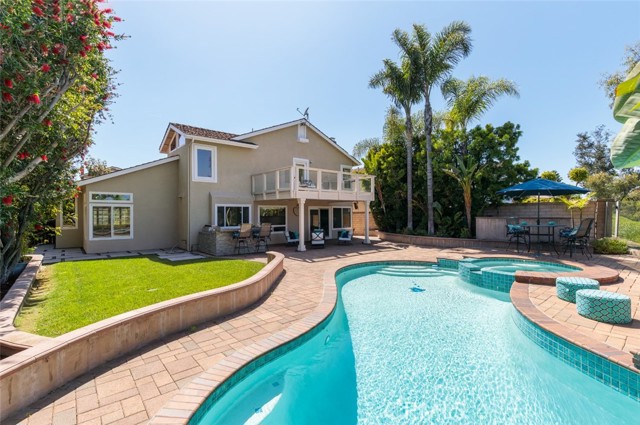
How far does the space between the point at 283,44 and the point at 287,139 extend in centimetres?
550

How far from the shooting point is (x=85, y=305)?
5.38 m

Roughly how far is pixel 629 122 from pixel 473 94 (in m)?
17.3

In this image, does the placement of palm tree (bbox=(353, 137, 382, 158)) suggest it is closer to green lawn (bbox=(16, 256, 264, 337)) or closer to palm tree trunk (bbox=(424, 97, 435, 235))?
palm tree trunk (bbox=(424, 97, 435, 235))

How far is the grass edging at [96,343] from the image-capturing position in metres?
2.94

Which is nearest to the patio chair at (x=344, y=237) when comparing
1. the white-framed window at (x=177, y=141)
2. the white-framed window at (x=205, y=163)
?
the white-framed window at (x=205, y=163)

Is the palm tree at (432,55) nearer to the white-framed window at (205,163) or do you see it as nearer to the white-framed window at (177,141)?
the white-framed window at (205,163)

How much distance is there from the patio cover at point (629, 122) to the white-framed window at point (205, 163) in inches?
584

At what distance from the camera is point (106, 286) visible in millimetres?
6820

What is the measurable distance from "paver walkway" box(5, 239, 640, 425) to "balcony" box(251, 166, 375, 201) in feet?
23.9

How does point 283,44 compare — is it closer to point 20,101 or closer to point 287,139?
point 287,139

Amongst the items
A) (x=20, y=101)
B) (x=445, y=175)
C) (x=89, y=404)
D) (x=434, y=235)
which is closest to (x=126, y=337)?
(x=89, y=404)

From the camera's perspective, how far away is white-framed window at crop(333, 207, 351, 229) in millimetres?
20109

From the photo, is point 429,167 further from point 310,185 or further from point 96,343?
point 96,343

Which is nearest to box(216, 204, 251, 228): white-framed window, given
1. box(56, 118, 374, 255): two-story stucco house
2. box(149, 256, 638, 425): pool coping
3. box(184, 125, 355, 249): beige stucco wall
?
box(56, 118, 374, 255): two-story stucco house
